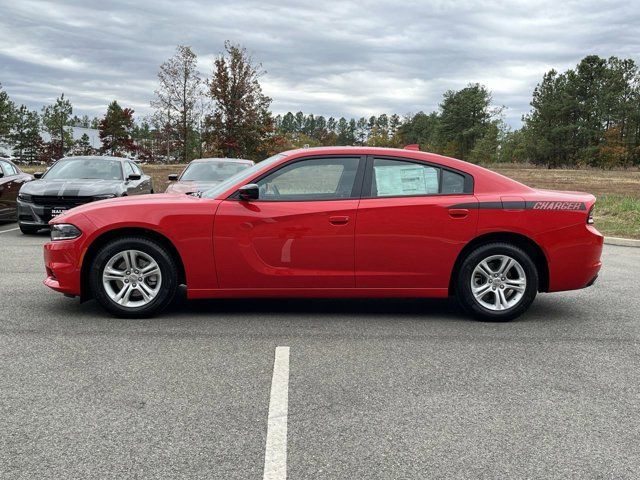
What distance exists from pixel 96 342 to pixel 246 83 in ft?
107

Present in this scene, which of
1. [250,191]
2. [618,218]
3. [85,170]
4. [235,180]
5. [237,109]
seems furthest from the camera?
[237,109]

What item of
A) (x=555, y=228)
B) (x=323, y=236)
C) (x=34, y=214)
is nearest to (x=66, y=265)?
(x=323, y=236)

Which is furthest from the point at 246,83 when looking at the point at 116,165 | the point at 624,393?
the point at 624,393

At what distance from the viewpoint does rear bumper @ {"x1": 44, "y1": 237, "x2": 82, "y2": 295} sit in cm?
540

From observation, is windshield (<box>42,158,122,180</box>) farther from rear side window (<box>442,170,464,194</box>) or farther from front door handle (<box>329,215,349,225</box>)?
rear side window (<box>442,170,464,194</box>)

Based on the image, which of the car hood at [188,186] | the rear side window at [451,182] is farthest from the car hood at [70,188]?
the rear side window at [451,182]

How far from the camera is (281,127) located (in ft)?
212

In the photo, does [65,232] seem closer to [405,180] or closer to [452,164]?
[405,180]

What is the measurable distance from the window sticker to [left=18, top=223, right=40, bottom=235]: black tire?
8.01m

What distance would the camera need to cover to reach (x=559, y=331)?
17.6 ft

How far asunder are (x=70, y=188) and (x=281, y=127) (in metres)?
54.7

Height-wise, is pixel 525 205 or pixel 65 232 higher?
pixel 525 205

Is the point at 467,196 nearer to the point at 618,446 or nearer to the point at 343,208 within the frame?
the point at 343,208

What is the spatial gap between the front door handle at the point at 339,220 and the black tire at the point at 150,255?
144cm
